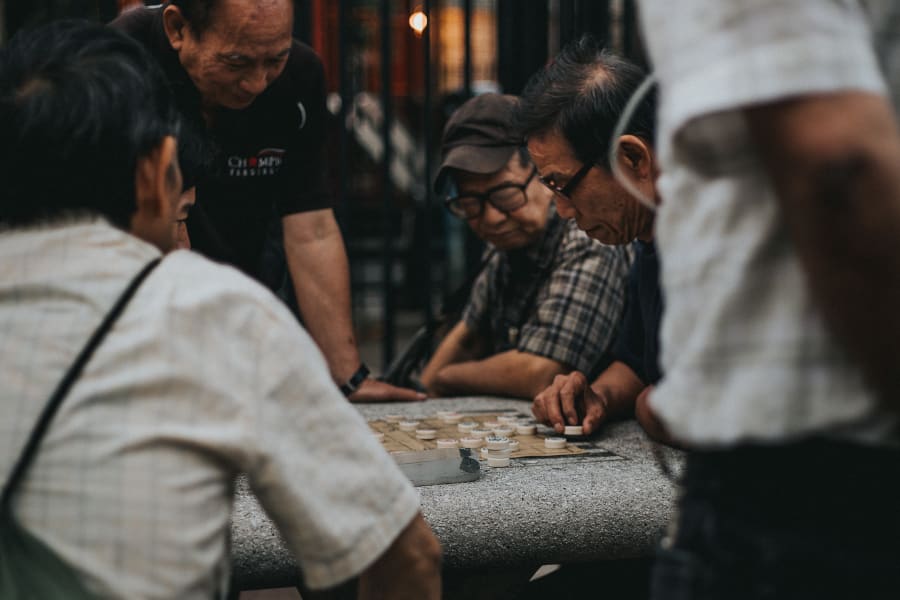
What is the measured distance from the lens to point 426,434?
2727mm

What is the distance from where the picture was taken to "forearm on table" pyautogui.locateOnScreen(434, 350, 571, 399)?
340 cm

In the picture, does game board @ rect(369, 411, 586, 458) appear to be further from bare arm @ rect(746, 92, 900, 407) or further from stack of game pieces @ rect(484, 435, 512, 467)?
bare arm @ rect(746, 92, 900, 407)

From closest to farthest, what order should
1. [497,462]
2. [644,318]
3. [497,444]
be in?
[497,462], [497,444], [644,318]

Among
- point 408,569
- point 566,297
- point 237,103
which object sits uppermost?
point 237,103

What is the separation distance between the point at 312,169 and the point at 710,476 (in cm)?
281

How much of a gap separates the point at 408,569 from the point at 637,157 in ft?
4.48

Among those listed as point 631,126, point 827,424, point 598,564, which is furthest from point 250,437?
point 598,564

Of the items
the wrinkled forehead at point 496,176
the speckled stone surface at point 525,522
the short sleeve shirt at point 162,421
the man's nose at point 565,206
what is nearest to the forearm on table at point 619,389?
the man's nose at point 565,206

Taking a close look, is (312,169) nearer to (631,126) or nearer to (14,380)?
(631,126)

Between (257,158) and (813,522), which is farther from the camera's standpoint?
(257,158)

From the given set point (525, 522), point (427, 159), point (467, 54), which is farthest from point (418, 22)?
point (525, 522)

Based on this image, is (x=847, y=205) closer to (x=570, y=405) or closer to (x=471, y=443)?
(x=471, y=443)

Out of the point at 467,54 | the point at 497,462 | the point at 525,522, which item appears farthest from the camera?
the point at 467,54

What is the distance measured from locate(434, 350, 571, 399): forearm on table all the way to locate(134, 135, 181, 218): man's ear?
7.09 feet
